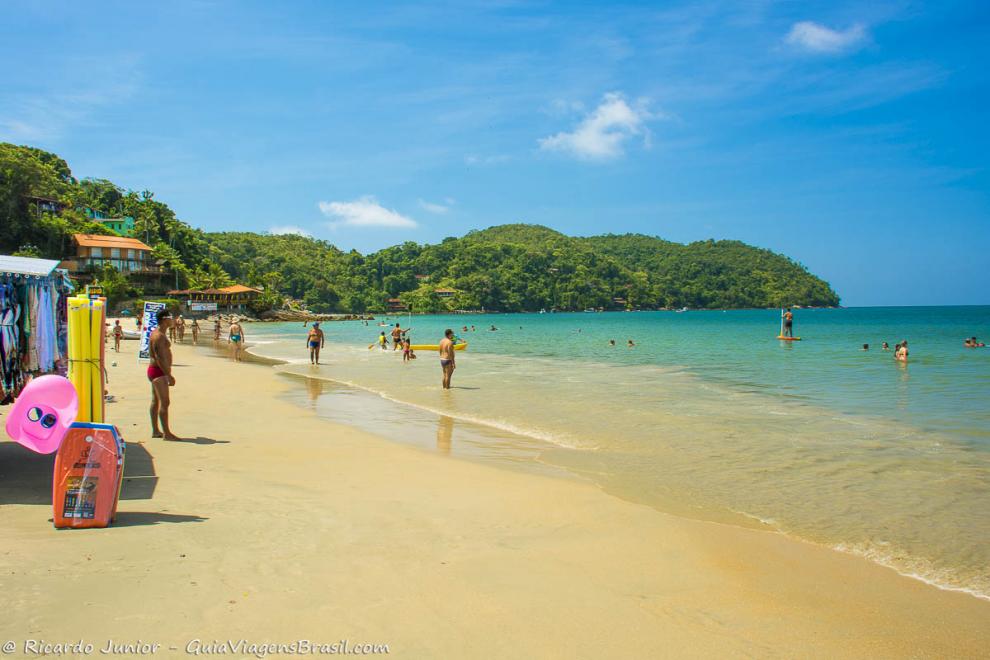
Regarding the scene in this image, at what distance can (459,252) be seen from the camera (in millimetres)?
177250

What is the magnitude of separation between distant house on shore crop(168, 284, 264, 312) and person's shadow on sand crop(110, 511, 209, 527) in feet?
226

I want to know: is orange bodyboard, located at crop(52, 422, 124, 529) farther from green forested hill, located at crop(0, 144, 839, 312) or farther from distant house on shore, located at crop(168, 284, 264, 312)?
green forested hill, located at crop(0, 144, 839, 312)

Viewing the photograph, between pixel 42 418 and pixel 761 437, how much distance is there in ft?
32.5

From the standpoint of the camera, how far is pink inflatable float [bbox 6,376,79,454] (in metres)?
5.08

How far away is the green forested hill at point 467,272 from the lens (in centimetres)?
9138

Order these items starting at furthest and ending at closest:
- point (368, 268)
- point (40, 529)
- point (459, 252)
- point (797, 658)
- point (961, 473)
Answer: point (459, 252), point (368, 268), point (961, 473), point (40, 529), point (797, 658)

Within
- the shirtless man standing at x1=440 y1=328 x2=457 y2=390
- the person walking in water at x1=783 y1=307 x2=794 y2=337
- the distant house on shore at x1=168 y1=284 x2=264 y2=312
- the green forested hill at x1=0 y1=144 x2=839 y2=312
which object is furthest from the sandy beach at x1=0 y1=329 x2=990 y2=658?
the green forested hill at x1=0 y1=144 x2=839 y2=312

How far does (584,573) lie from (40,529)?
4.15 meters

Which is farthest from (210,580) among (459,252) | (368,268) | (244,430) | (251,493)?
(459,252)

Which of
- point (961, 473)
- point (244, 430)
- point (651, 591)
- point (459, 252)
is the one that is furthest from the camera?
point (459, 252)

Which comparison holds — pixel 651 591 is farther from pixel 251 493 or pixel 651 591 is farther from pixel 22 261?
pixel 22 261

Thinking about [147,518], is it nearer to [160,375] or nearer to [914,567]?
[160,375]

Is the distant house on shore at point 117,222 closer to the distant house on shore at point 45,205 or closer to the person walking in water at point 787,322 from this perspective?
the distant house on shore at point 45,205

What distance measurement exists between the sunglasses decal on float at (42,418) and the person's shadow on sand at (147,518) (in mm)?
962
